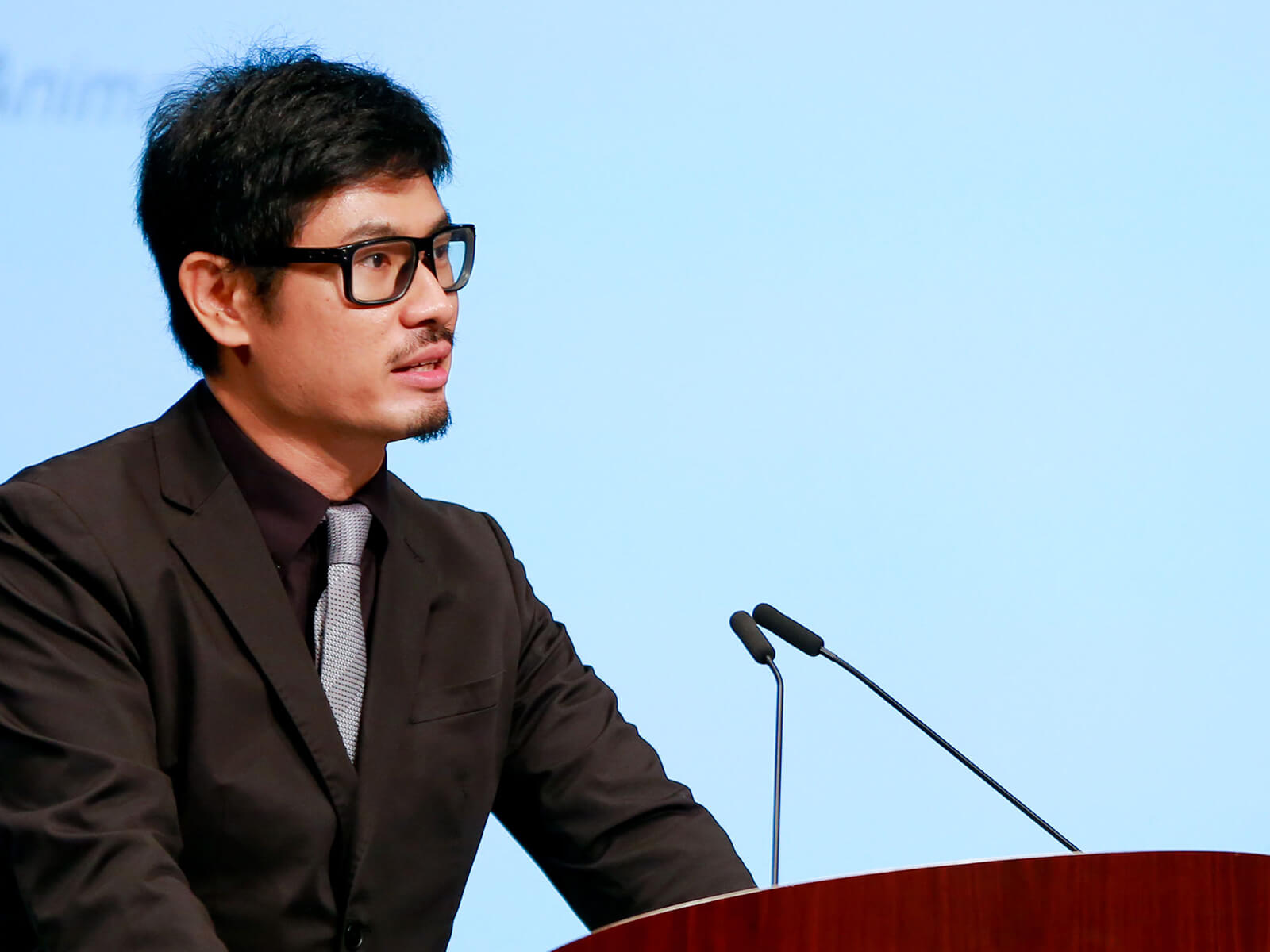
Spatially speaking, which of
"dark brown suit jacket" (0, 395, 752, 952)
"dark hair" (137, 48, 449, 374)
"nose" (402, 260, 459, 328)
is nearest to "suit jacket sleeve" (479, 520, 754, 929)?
"dark brown suit jacket" (0, 395, 752, 952)

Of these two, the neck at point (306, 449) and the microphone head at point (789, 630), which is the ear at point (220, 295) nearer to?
the neck at point (306, 449)

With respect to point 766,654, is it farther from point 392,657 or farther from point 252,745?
point 252,745

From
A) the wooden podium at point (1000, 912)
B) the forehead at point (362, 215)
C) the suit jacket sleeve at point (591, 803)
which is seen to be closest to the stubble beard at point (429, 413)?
the forehead at point (362, 215)

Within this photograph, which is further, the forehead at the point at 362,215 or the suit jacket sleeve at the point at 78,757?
the forehead at the point at 362,215

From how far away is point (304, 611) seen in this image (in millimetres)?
1641

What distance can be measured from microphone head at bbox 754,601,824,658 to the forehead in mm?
578

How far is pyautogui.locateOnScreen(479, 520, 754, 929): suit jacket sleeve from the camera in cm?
164

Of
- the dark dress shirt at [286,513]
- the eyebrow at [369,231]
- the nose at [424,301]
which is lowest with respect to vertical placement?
the dark dress shirt at [286,513]

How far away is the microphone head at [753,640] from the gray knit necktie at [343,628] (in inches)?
16.8

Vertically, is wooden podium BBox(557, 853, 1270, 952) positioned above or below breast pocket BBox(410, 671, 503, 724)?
below

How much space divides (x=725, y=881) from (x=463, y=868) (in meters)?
0.31

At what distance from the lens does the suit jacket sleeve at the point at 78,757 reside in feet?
4.16

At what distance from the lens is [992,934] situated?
109 centimetres

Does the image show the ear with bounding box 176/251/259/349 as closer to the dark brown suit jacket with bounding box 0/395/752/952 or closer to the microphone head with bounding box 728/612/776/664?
the dark brown suit jacket with bounding box 0/395/752/952
